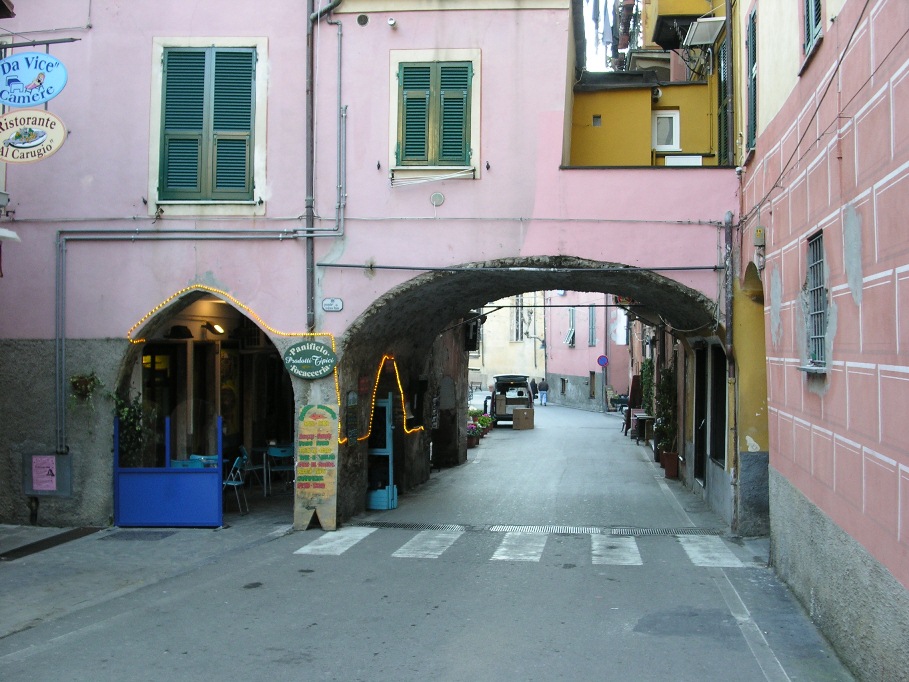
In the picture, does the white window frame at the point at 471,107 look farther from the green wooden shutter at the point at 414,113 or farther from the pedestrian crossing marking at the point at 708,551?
the pedestrian crossing marking at the point at 708,551

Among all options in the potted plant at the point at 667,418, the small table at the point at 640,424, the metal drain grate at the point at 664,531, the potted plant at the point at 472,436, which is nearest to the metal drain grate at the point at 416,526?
the metal drain grate at the point at 664,531

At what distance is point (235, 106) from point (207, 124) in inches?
17.1

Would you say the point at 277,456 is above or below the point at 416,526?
above

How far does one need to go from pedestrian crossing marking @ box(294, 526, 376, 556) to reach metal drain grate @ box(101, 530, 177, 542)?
198 cm

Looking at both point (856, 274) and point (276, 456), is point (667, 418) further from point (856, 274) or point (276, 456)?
point (856, 274)

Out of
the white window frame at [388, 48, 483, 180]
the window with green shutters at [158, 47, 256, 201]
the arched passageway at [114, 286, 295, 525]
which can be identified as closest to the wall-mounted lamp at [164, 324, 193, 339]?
the arched passageway at [114, 286, 295, 525]

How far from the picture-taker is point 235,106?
1195 cm

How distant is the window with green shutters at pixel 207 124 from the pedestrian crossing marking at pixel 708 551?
23.3 ft

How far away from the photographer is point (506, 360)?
5669 centimetres

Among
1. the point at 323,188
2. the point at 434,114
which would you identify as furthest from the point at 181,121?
the point at 434,114

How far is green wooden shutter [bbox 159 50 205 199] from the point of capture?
471 inches

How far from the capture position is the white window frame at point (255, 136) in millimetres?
11938

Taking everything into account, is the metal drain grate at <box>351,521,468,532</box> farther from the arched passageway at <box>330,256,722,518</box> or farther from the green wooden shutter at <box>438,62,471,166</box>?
the green wooden shutter at <box>438,62,471,166</box>

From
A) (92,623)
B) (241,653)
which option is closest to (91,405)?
(92,623)
